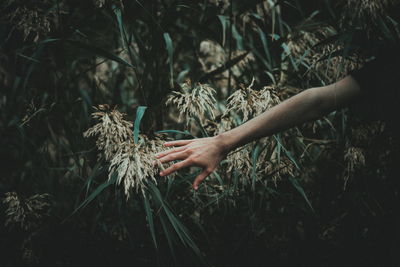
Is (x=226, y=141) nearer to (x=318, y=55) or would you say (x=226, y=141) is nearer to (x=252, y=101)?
(x=252, y=101)

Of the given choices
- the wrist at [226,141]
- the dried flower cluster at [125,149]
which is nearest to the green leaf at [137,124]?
the dried flower cluster at [125,149]

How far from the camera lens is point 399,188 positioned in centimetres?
127

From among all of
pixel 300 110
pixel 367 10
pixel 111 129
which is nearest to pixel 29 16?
pixel 111 129

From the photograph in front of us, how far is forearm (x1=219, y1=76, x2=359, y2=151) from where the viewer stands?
2.64 ft

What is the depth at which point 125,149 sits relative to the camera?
2.77ft

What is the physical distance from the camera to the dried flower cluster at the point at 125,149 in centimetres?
81

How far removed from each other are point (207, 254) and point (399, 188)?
2.42 ft

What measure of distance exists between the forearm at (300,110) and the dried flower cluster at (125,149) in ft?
0.64

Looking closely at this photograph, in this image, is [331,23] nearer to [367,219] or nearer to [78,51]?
[367,219]

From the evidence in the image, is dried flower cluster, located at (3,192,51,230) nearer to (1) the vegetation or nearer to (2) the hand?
(1) the vegetation

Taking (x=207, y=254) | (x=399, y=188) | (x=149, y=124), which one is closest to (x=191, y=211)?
(x=207, y=254)

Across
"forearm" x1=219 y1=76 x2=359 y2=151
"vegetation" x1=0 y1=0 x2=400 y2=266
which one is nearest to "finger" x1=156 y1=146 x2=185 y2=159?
"forearm" x1=219 y1=76 x2=359 y2=151

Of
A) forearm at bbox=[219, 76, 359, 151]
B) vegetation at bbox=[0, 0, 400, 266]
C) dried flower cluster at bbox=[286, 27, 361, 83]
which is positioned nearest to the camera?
forearm at bbox=[219, 76, 359, 151]

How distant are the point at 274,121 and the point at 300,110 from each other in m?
0.06
